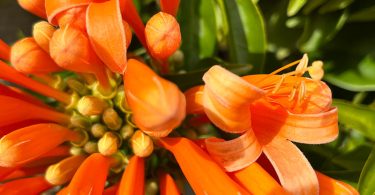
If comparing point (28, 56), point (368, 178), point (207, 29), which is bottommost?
point (368, 178)

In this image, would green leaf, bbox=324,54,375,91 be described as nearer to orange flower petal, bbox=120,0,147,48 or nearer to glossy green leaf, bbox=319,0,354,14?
glossy green leaf, bbox=319,0,354,14

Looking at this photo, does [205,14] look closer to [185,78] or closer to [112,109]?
[185,78]

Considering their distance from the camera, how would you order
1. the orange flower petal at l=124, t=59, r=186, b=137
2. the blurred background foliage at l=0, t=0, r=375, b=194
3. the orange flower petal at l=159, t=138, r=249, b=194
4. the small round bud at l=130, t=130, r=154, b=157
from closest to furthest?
the orange flower petal at l=124, t=59, r=186, b=137, the orange flower petal at l=159, t=138, r=249, b=194, the small round bud at l=130, t=130, r=154, b=157, the blurred background foliage at l=0, t=0, r=375, b=194

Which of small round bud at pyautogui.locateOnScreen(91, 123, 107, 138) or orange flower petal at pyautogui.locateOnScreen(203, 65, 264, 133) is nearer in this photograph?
orange flower petal at pyautogui.locateOnScreen(203, 65, 264, 133)

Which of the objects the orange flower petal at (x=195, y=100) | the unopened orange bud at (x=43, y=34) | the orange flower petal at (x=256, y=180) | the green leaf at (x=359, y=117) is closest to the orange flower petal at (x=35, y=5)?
the unopened orange bud at (x=43, y=34)

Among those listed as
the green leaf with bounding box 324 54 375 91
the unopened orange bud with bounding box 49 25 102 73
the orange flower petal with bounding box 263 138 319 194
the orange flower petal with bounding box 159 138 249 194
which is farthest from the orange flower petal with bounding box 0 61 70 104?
the green leaf with bounding box 324 54 375 91

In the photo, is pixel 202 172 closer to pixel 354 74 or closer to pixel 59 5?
pixel 59 5

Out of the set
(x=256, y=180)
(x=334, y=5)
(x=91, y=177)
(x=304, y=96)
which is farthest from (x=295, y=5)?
(x=91, y=177)
